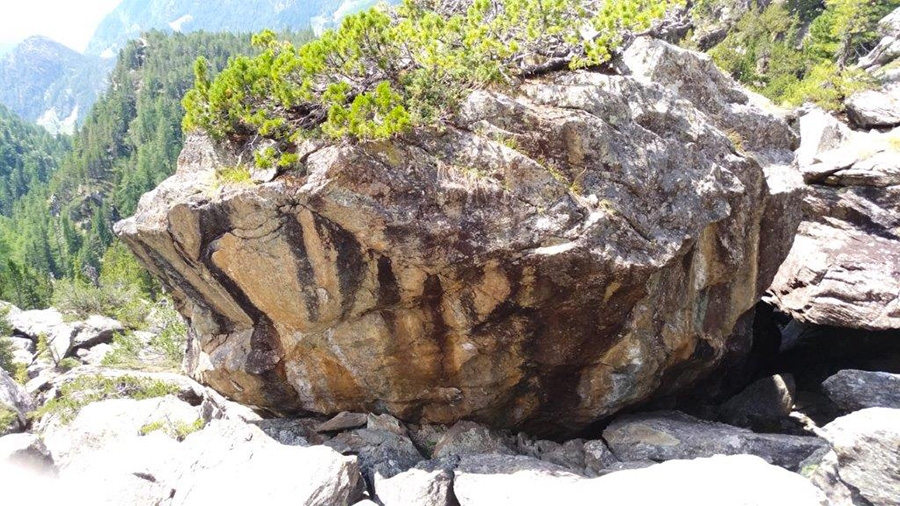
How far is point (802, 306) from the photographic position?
2012 cm

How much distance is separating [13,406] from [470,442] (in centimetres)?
1884

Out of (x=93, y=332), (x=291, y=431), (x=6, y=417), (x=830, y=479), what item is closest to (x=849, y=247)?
(x=830, y=479)

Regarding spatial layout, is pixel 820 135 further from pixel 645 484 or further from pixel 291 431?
pixel 291 431

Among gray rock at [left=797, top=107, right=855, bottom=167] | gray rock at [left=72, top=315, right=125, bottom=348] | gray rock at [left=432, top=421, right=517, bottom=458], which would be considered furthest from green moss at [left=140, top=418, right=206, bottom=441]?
gray rock at [left=797, top=107, right=855, bottom=167]

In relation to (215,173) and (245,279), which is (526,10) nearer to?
(215,173)

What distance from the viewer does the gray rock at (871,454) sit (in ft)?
39.4

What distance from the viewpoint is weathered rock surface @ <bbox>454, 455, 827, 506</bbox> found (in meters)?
10.7

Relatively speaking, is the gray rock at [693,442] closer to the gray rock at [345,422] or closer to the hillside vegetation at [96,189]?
the gray rock at [345,422]

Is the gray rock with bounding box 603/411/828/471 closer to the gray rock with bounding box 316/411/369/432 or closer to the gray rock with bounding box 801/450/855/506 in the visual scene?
the gray rock with bounding box 801/450/855/506

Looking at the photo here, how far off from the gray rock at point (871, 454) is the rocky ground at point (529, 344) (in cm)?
5

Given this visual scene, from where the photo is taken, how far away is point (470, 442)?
15641 mm

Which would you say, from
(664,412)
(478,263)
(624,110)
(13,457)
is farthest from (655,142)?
(13,457)

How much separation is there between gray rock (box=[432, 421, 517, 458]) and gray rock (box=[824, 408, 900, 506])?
26.9 feet

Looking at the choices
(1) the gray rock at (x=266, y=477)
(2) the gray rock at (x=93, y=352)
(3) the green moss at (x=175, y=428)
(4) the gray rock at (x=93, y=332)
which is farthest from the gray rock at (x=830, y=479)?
(4) the gray rock at (x=93, y=332)
